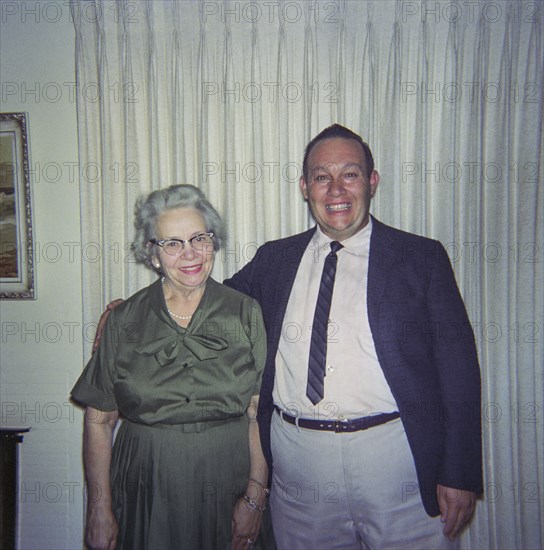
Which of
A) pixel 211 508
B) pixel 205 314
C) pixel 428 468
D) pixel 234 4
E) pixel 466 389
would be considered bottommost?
pixel 211 508

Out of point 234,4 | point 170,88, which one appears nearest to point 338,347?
point 170,88

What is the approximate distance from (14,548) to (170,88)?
2.32 meters

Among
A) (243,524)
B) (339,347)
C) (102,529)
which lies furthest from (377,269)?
(102,529)

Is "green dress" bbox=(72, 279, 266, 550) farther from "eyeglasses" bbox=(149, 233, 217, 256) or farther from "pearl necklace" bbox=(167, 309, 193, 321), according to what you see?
"eyeglasses" bbox=(149, 233, 217, 256)

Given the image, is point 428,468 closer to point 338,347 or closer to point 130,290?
point 338,347

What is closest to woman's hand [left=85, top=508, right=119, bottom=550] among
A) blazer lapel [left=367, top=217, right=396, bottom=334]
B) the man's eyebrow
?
blazer lapel [left=367, top=217, right=396, bottom=334]

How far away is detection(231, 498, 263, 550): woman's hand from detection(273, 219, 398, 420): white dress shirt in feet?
1.13

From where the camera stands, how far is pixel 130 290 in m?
2.29

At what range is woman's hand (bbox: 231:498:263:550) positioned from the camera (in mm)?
1569

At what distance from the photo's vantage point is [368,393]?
1606mm

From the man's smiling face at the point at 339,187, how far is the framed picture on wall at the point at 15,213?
1.44 meters

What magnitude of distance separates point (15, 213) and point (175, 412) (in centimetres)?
142

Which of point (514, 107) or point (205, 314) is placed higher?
point (514, 107)

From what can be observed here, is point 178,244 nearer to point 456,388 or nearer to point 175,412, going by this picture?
point 175,412
